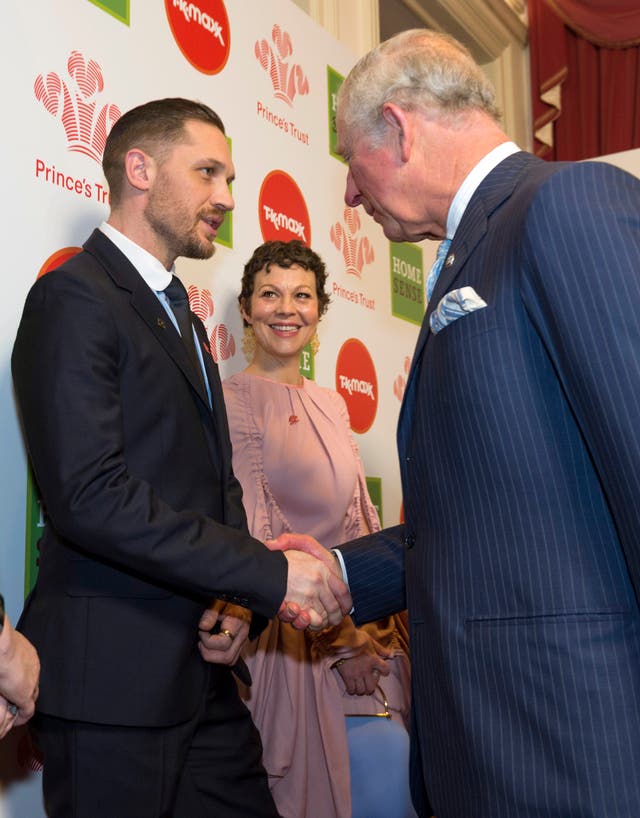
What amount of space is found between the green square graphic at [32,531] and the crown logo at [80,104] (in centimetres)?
91

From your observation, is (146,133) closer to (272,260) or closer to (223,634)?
(272,260)

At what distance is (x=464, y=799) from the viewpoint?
1430 mm

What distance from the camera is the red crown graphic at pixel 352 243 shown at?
4012 millimetres

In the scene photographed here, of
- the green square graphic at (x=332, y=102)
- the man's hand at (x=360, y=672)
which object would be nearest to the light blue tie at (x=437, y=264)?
the man's hand at (x=360, y=672)

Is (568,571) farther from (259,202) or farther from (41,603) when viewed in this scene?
(259,202)

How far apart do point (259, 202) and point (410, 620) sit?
219 centimetres

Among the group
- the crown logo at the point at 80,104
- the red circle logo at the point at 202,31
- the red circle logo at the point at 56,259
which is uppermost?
the red circle logo at the point at 202,31

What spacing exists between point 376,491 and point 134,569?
2257mm

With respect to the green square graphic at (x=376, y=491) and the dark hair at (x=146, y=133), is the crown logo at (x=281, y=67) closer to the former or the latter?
the dark hair at (x=146, y=133)

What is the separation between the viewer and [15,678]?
1.48 m

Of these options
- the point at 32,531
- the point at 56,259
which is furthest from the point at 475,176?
the point at 32,531

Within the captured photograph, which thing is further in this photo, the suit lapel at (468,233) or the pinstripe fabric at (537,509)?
the suit lapel at (468,233)

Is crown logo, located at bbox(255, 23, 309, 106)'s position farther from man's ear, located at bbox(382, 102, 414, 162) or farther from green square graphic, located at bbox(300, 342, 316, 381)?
man's ear, located at bbox(382, 102, 414, 162)

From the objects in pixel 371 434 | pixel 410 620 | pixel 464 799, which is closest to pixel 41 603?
pixel 410 620
